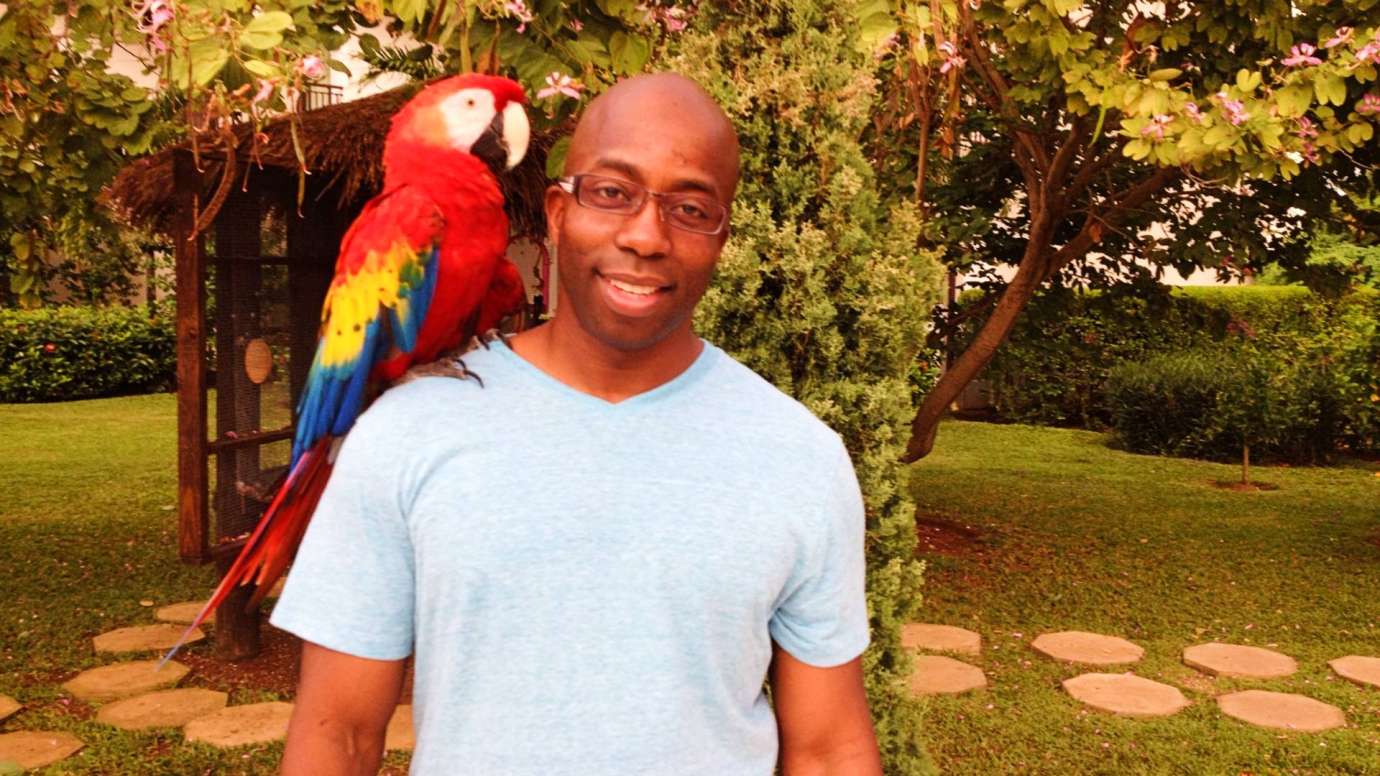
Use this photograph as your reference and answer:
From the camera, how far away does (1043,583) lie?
6.84 meters

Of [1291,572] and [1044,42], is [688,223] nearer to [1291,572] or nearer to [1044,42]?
[1044,42]

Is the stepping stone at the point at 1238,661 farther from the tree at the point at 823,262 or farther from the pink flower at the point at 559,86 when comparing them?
the pink flower at the point at 559,86

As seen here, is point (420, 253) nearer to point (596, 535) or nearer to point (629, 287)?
point (629, 287)

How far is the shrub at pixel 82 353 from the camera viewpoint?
13.4m

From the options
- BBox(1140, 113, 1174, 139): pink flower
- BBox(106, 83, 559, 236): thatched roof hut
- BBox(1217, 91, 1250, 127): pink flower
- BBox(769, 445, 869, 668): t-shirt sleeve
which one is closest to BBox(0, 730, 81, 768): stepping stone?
BBox(106, 83, 559, 236): thatched roof hut

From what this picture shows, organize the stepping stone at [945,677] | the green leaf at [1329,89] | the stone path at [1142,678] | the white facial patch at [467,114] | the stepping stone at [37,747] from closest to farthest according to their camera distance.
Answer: the white facial patch at [467,114], the stepping stone at [37,747], the green leaf at [1329,89], the stone path at [1142,678], the stepping stone at [945,677]

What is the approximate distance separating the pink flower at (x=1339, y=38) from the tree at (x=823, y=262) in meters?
2.96

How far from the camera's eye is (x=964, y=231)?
7.26 metres

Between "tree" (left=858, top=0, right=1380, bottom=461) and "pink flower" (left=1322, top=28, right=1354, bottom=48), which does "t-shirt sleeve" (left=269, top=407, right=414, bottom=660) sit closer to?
"tree" (left=858, top=0, right=1380, bottom=461)

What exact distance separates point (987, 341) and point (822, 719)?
5992 mm

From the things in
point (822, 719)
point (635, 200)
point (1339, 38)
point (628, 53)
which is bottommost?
point (822, 719)

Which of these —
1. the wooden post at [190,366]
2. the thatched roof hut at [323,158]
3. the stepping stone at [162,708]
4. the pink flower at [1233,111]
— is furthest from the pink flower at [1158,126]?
the stepping stone at [162,708]

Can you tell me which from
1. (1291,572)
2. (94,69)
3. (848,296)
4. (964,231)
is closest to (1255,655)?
(1291,572)

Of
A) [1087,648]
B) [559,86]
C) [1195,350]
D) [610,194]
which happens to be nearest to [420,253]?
[610,194]
